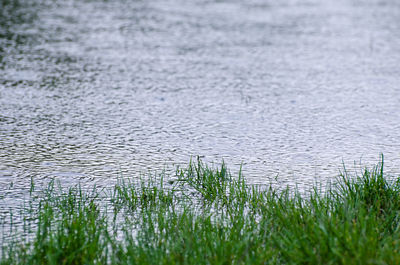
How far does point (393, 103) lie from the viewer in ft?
20.5

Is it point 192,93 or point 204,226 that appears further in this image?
point 192,93

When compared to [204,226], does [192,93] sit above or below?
above

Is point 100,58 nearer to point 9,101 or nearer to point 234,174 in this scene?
point 9,101

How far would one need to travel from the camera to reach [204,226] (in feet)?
11.1

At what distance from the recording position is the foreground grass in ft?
9.82

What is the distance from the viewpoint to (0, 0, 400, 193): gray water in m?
4.66

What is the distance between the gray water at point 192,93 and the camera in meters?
4.66

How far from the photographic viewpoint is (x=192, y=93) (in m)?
6.53

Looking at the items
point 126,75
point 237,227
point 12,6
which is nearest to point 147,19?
point 12,6

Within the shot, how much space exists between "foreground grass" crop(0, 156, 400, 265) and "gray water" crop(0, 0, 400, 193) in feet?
1.30

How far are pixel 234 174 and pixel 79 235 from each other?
1.48m

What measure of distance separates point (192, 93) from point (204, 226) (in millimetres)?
3287

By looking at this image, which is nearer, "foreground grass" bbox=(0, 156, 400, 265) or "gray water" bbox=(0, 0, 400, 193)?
"foreground grass" bbox=(0, 156, 400, 265)

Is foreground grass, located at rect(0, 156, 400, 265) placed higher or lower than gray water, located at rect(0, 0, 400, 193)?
lower
